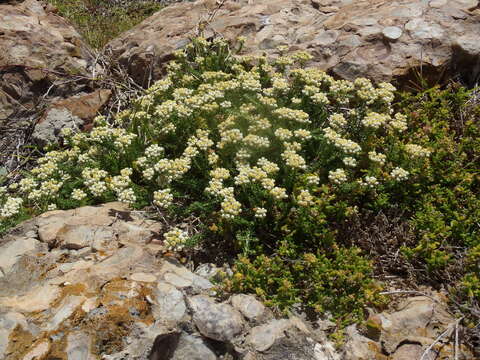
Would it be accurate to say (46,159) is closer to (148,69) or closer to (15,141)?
(15,141)

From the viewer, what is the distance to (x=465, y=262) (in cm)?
351

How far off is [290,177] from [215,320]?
1.54 m

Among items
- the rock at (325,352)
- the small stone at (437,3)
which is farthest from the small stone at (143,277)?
the small stone at (437,3)

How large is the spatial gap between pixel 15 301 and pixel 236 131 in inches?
91.4

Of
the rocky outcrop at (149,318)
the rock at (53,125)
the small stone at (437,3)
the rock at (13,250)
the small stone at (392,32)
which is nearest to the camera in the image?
the rocky outcrop at (149,318)

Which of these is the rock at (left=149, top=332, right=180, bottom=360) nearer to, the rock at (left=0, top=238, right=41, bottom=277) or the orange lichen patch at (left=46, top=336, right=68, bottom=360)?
the orange lichen patch at (left=46, top=336, right=68, bottom=360)

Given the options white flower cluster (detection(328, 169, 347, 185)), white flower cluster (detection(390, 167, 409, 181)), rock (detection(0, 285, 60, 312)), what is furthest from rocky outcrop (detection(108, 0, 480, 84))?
rock (detection(0, 285, 60, 312))

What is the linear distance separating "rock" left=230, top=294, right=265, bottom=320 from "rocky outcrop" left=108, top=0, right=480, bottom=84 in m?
3.26

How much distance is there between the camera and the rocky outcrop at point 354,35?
17.4ft

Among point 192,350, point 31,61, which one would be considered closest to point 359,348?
point 192,350

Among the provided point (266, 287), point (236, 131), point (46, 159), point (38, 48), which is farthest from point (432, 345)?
point (38, 48)

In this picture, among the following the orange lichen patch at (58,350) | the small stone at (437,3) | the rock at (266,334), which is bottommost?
the rock at (266,334)

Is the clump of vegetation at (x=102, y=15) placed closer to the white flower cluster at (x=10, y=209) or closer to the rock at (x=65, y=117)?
the rock at (x=65, y=117)

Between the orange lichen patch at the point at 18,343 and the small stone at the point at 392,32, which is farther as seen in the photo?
the small stone at the point at 392,32
